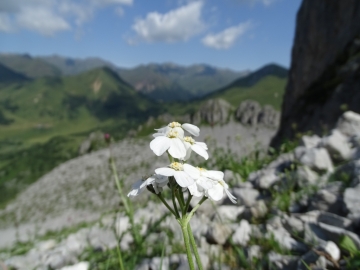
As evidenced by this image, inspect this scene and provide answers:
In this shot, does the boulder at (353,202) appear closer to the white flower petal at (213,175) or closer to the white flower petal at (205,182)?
the white flower petal at (213,175)

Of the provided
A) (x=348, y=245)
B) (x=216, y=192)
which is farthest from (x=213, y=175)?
(x=348, y=245)

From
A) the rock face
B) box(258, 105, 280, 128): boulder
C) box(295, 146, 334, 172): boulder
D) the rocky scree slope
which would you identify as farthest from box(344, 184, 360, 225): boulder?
box(258, 105, 280, 128): boulder

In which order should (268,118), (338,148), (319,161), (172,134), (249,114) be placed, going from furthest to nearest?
1. (249,114)
2. (268,118)
3. (338,148)
4. (319,161)
5. (172,134)

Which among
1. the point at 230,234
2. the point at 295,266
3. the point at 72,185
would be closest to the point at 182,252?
the point at 230,234

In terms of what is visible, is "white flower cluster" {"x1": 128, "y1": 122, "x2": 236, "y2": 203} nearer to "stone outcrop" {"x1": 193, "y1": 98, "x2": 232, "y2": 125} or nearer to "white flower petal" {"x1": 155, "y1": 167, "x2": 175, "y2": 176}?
"white flower petal" {"x1": 155, "y1": 167, "x2": 175, "y2": 176}

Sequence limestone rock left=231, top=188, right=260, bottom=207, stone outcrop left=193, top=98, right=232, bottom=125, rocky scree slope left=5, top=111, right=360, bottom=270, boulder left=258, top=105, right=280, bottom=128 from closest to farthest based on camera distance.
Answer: rocky scree slope left=5, top=111, right=360, bottom=270 → limestone rock left=231, top=188, right=260, bottom=207 → boulder left=258, top=105, right=280, bottom=128 → stone outcrop left=193, top=98, right=232, bottom=125

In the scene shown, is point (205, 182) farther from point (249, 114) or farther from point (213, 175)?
point (249, 114)

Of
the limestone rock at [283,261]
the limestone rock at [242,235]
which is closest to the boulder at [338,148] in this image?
the limestone rock at [242,235]

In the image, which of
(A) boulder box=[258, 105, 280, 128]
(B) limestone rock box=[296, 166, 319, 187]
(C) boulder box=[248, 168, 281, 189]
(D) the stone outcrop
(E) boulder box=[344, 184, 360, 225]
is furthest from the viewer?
(D) the stone outcrop
